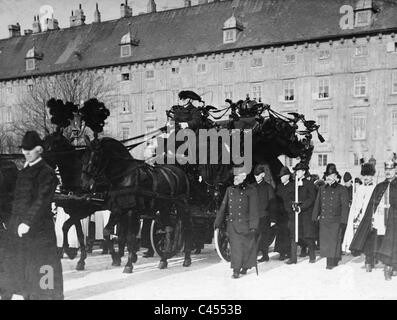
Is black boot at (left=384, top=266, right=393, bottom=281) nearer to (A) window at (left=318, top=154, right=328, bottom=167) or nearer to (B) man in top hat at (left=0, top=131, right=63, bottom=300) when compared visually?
(B) man in top hat at (left=0, top=131, right=63, bottom=300)

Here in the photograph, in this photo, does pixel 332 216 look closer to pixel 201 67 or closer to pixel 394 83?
pixel 394 83

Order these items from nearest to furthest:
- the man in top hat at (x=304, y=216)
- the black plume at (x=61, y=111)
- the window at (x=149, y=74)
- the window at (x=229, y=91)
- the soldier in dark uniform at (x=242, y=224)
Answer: the soldier in dark uniform at (x=242, y=224) → the black plume at (x=61, y=111) → the man in top hat at (x=304, y=216) → the window at (x=229, y=91) → the window at (x=149, y=74)

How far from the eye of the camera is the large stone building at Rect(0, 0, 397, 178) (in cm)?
3719

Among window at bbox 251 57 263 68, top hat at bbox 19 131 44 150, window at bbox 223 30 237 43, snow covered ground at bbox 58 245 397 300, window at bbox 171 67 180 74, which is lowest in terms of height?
snow covered ground at bbox 58 245 397 300

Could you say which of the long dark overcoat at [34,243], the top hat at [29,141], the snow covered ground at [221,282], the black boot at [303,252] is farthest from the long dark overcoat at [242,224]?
the top hat at [29,141]

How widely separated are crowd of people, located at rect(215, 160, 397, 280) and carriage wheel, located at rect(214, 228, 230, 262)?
0.43 metres

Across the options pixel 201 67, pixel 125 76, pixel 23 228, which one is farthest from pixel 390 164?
pixel 125 76

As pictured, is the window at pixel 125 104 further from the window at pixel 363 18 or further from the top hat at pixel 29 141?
the top hat at pixel 29 141

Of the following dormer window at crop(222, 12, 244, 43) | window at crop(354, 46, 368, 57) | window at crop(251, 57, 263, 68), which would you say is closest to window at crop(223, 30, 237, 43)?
dormer window at crop(222, 12, 244, 43)

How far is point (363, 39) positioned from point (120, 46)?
17.6 m

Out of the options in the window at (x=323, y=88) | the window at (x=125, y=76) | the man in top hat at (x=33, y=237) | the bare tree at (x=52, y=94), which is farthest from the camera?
the window at (x=125, y=76)

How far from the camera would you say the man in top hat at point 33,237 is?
607 centimetres

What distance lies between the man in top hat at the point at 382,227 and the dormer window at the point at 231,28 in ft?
103

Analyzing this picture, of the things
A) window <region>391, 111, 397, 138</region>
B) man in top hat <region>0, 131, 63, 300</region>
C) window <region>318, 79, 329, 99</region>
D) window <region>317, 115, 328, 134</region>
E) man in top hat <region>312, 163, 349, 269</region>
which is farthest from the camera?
window <region>317, 115, 328, 134</region>
